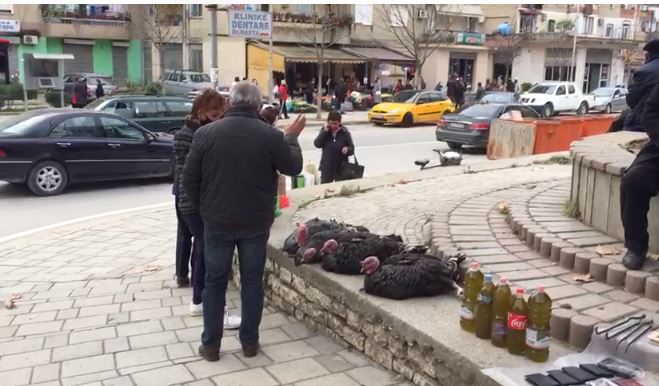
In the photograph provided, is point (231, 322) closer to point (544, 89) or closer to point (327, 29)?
point (544, 89)

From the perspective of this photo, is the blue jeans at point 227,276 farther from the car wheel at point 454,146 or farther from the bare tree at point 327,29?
the bare tree at point 327,29

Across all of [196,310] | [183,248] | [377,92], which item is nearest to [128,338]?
[196,310]

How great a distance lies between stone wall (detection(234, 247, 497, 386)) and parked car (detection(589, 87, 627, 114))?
3388 cm

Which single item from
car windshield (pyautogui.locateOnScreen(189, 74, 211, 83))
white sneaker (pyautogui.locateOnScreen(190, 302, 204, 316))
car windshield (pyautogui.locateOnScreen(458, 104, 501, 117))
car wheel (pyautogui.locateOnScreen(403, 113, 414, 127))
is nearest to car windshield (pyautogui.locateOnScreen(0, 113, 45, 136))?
white sneaker (pyautogui.locateOnScreen(190, 302, 204, 316))

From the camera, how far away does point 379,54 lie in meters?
39.8

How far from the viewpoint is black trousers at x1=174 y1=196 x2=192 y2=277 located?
5583 millimetres

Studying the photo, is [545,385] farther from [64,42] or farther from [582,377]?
[64,42]

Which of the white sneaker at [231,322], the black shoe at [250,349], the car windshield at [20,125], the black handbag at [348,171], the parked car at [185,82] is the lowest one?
the white sneaker at [231,322]

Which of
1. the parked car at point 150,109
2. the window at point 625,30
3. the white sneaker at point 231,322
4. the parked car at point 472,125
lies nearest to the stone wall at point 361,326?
the white sneaker at point 231,322

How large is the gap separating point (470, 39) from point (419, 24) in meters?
6.23

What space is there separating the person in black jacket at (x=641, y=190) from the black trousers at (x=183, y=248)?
3.37 metres

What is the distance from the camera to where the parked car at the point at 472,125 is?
1783 cm

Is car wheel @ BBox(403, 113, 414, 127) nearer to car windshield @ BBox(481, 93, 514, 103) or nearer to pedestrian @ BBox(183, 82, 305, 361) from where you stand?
car windshield @ BBox(481, 93, 514, 103)

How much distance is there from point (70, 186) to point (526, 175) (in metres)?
8.06
